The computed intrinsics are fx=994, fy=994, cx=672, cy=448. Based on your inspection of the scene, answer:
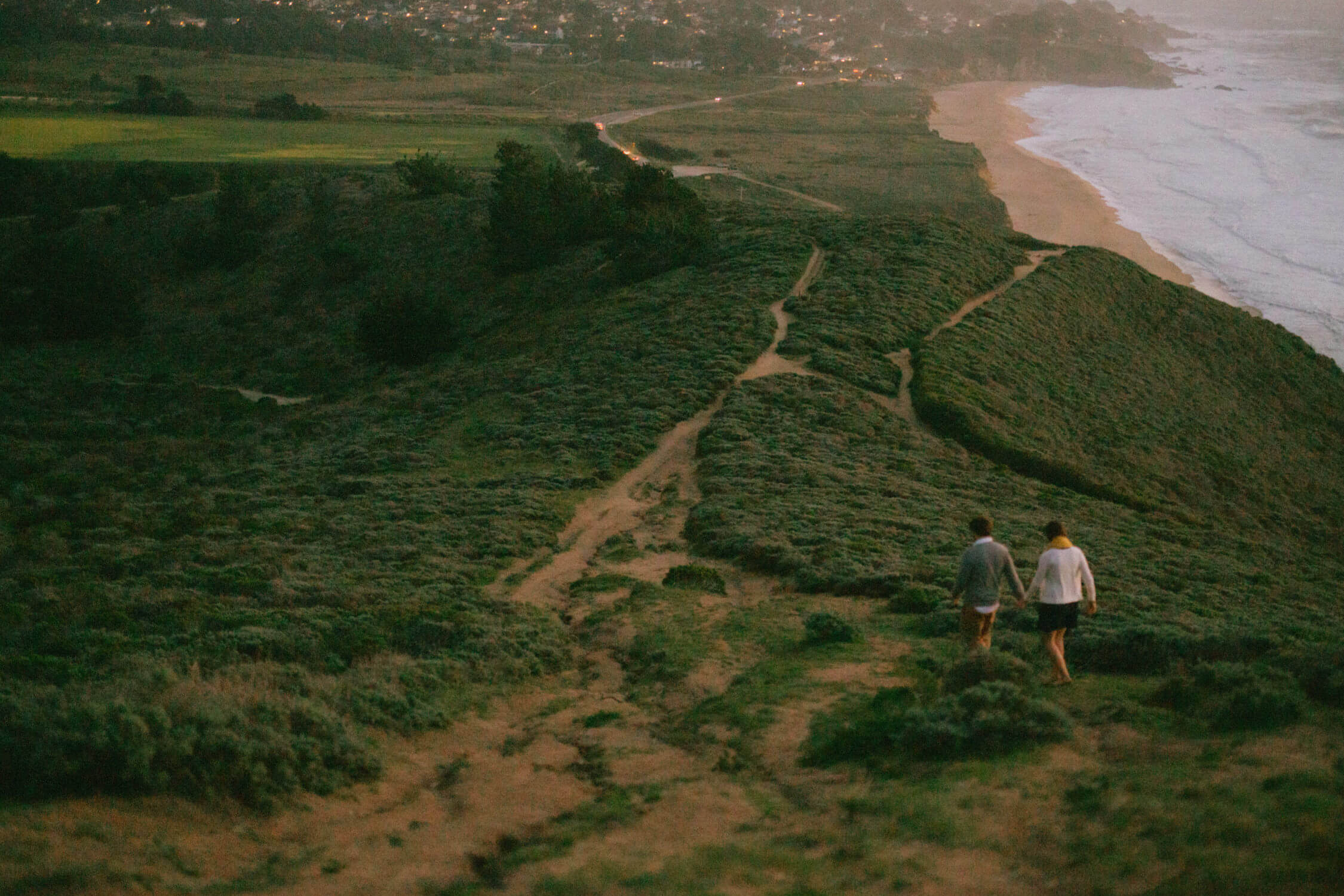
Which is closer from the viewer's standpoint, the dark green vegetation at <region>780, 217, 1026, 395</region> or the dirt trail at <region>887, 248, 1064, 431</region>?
the dirt trail at <region>887, 248, 1064, 431</region>

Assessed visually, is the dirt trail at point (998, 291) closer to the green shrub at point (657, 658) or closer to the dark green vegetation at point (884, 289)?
the dark green vegetation at point (884, 289)

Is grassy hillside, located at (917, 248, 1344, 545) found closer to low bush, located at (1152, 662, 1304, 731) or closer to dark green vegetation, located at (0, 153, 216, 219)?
low bush, located at (1152, 662, 1304, 731)

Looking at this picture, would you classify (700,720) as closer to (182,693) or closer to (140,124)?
(182,693)

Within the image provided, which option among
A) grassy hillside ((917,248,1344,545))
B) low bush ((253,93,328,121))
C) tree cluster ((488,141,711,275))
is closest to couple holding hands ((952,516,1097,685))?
grassy hillside ((917,248,1344,545))

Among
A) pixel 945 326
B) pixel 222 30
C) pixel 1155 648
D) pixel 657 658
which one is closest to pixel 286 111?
pixel 222 30


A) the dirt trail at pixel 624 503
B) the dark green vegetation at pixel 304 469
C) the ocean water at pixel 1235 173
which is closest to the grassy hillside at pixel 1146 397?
the dirt trail at pixel 624 503

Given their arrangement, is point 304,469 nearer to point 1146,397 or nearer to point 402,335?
point 402,335

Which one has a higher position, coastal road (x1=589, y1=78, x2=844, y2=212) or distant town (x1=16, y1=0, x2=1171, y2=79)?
distant town (x1=16, y1=0, x2=1171, y2=79)

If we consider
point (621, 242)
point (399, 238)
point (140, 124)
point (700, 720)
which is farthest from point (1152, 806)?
point (140, 124)
